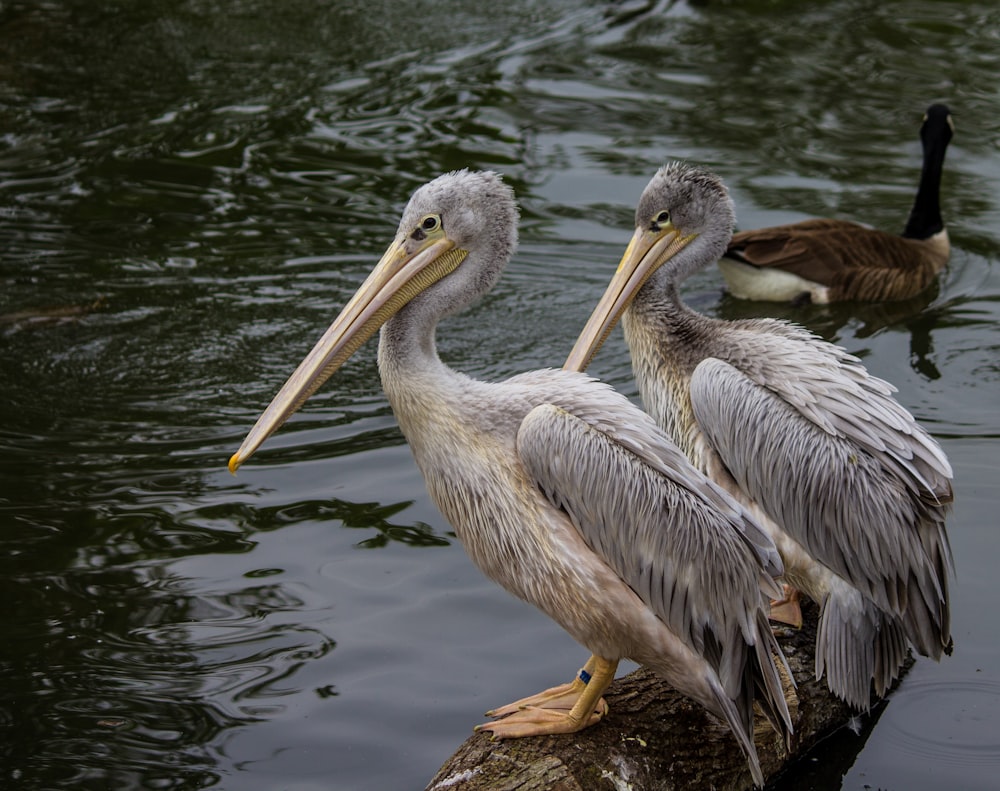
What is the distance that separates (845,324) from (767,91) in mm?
4052

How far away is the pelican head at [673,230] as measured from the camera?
17.8ft

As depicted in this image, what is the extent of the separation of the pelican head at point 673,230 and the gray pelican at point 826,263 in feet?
7.37

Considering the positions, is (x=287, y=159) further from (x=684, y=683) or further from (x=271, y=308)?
(x=684, y=683)

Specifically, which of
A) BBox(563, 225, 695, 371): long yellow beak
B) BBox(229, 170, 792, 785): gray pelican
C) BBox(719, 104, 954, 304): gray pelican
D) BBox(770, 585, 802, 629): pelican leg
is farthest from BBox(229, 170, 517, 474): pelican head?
BBox(719, 104, 954, 304): gray pelican

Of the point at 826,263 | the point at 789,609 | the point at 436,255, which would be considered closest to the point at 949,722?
the point at 789,609

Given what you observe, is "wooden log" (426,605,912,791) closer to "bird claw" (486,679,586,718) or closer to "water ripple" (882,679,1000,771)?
"bird claw" (486,679,586,718)

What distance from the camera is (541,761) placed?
12.4ft

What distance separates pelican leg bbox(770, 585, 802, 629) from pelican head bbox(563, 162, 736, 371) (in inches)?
51.2

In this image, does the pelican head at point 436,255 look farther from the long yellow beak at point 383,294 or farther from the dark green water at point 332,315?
the dark green water at point 332,315

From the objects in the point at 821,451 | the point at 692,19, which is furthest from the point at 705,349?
the point at 692,19

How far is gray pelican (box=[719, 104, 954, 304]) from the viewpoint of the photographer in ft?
25.7

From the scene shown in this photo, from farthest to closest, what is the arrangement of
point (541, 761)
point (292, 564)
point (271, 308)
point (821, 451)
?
point (271, 308) < point (292, 564) < point (821, 451) < point (541, 761)

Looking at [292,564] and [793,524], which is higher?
[793,524]

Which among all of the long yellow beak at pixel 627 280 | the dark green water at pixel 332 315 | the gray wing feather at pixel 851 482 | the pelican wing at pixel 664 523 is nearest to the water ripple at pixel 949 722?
the dark green water at pixel 332 315
